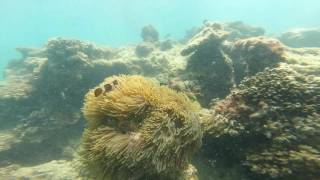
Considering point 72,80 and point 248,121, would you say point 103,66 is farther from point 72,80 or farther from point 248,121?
point 248,121

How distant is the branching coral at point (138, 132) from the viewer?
167 inches

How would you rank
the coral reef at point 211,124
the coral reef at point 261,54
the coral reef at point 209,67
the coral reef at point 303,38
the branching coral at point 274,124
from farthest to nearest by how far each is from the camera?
1. the coral reef at point 303,38
2. the coral reef at point 261,54
3. the coral reef at point 209,67
4. the branching coral at point 274,124
5. the coral reef at point 211,124

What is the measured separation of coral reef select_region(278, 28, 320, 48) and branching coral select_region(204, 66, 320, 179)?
1790 cm

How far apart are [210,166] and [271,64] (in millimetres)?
3973

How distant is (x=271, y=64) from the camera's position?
853cm

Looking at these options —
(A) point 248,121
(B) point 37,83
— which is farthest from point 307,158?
(B) point 37,83

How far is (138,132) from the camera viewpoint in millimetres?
4375

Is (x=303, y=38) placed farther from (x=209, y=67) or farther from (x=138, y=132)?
(x=138, y=132)

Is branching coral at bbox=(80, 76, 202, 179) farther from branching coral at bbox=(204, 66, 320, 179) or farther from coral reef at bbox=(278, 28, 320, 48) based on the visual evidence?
coral reef at bbox=(278, 28, 320, 48)

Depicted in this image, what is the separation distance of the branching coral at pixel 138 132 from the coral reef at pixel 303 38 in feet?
64.7

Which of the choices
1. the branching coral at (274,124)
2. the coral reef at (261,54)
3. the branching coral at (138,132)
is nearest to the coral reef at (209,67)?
the coral reef at (261,54)

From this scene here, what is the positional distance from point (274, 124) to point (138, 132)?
2147mm

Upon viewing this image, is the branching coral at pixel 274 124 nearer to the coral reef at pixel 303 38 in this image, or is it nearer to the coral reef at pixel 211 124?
the coral reef at pixel 211 124

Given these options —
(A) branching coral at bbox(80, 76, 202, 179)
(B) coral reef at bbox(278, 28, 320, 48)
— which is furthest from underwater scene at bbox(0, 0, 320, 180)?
(B) coral reef at bbox(278, 28, 320, 48)
